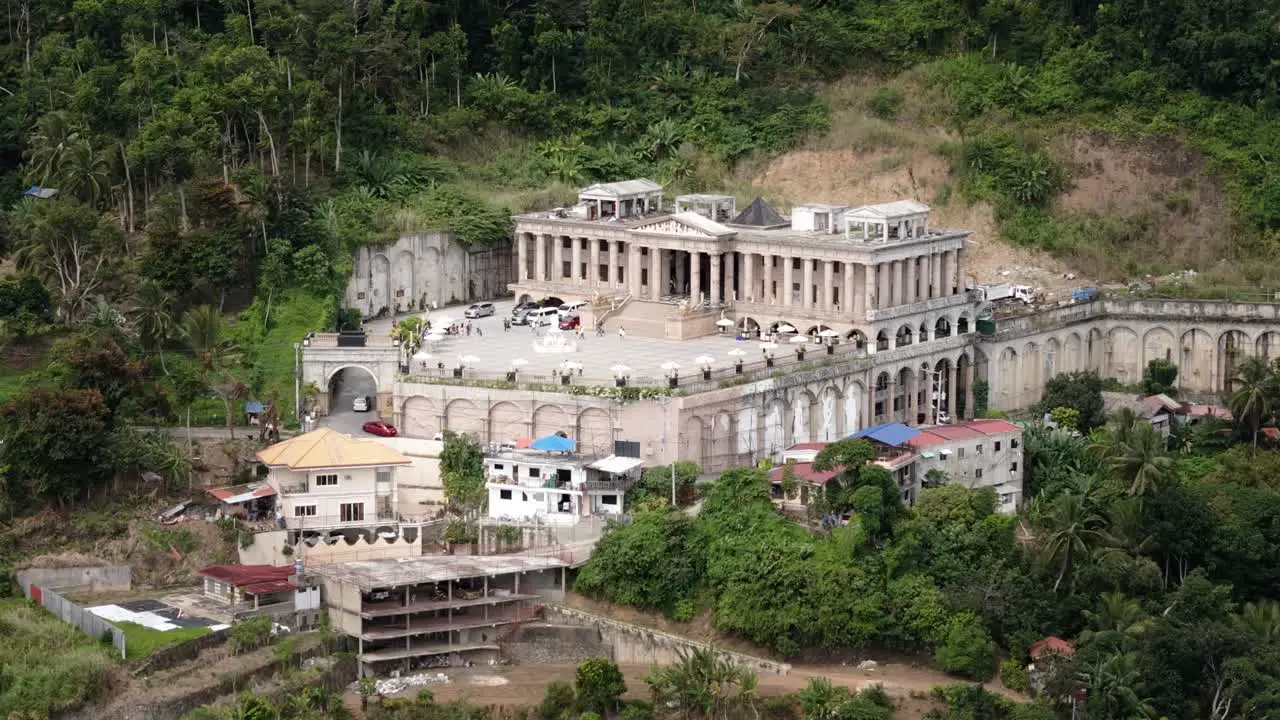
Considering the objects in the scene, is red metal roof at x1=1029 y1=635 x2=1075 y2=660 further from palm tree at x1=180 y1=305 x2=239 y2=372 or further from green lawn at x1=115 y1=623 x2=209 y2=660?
palm tree at x1=180 y1=305 x2=239 y2=372

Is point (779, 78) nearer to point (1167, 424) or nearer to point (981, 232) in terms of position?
point (981, 232)

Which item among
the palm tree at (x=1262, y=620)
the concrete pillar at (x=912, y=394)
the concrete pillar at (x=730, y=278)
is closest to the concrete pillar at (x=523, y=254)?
the concrete pillar at (x=730, y=278)

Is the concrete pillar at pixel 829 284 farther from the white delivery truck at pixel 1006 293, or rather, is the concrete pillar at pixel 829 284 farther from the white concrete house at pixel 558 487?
the white concrete house at pixel 558 487

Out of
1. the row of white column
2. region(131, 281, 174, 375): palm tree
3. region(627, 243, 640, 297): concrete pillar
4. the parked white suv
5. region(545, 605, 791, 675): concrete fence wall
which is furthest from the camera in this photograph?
the parked white suv

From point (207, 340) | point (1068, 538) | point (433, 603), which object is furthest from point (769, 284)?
point (433, 603)

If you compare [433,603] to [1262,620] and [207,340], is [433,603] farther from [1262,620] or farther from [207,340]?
[1262,620]

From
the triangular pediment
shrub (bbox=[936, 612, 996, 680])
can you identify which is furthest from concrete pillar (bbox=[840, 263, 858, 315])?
shrub (bbox=[936, 612, 996, 680])
